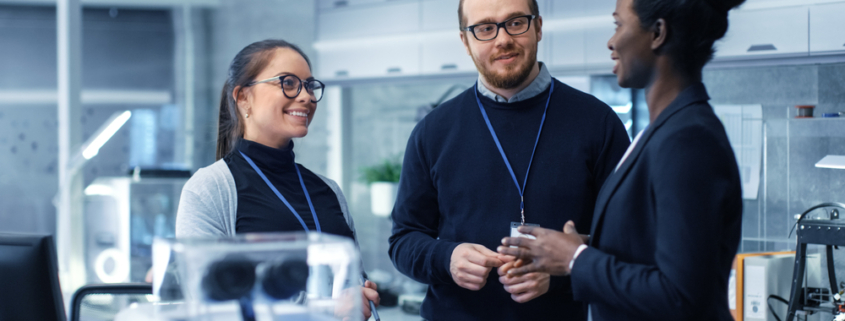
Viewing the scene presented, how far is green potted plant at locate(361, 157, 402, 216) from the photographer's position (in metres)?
4.15

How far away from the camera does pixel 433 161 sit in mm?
1479

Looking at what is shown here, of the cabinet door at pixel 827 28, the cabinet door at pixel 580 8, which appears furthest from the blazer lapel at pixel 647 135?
the cabinet door at pixel 580 8

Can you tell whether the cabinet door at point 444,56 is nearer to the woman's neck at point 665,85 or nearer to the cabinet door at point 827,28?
the cabinet door at point 827,28

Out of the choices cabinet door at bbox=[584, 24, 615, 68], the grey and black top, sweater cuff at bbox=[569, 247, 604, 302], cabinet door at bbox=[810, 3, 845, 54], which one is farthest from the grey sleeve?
Answer: cabinet door at bbox=[810, 3, 845, 54]

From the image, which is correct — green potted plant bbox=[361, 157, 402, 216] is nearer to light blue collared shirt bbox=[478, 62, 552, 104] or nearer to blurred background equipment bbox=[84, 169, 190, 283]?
blurred background equipment bbox=[84, 169, 190, 283]

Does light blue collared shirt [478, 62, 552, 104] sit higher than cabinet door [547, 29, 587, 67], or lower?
lower

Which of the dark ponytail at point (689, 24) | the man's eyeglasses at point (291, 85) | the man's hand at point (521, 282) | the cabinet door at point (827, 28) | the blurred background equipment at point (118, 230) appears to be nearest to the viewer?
the dark ponytail at point (689, 24)

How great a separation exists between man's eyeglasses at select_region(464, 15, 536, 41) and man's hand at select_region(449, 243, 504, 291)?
1.47 feet

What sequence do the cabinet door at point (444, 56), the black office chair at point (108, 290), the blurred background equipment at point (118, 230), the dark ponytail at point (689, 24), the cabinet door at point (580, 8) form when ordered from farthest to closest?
the blurred background equipment at point (118, 230)
the cabinet door at point (444, 56)
the cabinet door at point (580, 8)
the black office chair at point (108, 290)
the dark ponytail at point (689, 24)

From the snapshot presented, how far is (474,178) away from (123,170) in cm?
464

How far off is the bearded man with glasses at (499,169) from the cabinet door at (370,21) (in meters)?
2.56

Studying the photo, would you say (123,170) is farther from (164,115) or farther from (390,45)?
(390,45)

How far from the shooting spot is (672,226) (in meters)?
0.85

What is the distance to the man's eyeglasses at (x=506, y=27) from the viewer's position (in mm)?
1396
